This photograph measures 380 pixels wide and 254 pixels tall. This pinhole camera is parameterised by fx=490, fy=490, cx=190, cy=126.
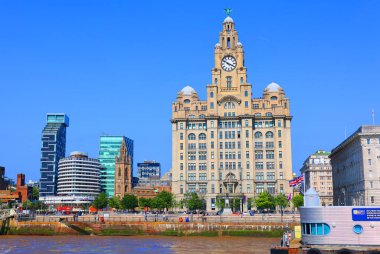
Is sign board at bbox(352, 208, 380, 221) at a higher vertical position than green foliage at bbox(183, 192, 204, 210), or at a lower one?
lower

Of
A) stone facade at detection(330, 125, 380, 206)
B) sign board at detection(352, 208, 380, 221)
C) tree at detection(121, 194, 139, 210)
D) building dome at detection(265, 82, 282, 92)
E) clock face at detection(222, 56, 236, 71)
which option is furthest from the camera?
clock face at detection(222, 56, 236, 71)

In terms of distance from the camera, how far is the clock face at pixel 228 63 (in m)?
194

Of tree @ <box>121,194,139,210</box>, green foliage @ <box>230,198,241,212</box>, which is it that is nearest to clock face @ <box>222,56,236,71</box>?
green foliage @ <box>230,198,241,212</box>

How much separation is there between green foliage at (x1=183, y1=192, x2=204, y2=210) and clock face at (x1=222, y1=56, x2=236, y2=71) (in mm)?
52558

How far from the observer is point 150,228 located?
113875 millimetres

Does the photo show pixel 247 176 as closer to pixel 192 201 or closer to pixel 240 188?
pixel 240 188

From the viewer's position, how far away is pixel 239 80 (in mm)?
190000

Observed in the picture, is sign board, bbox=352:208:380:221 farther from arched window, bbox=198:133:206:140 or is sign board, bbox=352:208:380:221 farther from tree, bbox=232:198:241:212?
arched window, bbox=198:133:206:140

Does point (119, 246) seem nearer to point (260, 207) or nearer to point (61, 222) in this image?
point (61, 222)

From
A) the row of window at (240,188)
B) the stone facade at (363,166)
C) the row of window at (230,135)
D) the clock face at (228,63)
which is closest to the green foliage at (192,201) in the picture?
the row of window at (240,188)

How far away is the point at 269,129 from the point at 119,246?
109737 millimetres

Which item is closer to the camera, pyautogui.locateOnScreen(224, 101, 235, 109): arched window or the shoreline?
the shoreline

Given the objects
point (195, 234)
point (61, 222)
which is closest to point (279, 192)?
point (195, 234)

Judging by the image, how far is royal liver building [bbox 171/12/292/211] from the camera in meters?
183
